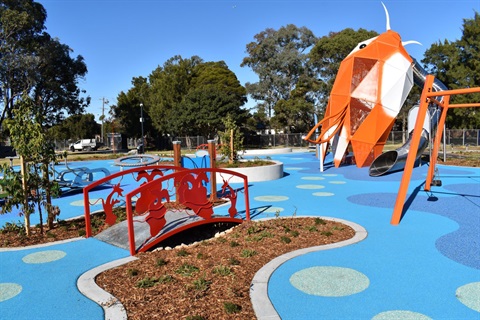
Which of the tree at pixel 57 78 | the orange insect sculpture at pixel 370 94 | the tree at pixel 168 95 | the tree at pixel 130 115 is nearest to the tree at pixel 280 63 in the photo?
the tree at pixel 168 95

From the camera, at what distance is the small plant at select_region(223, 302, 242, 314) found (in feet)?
13.3

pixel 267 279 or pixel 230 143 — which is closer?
pixel 267 279

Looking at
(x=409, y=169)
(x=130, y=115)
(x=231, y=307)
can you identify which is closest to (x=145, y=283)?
(x=231, y=307)

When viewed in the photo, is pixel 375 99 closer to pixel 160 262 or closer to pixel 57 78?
pixel 160 262

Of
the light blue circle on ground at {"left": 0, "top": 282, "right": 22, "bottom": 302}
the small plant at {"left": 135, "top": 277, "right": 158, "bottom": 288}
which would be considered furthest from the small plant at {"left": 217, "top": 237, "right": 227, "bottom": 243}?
the light blue circle on ground at {"left": 0, "top": 282, "right": 22, "bottom": 302}

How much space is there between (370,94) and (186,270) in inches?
574

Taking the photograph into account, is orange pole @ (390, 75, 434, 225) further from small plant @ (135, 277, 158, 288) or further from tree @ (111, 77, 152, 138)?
tree @ (111, 77, 152, 138)

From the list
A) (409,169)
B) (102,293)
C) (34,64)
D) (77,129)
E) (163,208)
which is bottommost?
(102,293)

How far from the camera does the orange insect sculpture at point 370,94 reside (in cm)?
1672

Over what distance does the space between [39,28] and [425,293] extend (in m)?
44.5

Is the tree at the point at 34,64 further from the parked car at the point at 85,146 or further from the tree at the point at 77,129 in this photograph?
the tree at the point at 77,129

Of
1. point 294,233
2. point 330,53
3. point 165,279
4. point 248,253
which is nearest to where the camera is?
→ point 165,279

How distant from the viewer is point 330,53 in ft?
150

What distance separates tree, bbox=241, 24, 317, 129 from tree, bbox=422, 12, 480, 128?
58.6 ft
